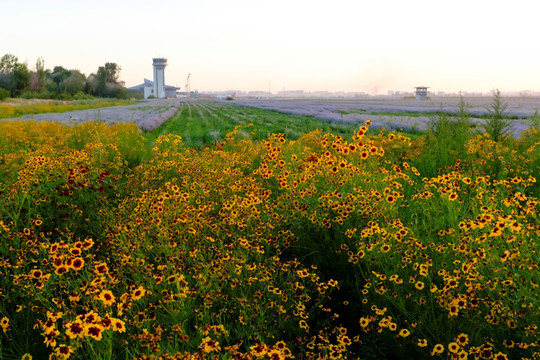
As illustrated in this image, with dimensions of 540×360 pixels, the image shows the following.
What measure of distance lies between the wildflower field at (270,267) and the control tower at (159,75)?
14939cm

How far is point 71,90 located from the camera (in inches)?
2805

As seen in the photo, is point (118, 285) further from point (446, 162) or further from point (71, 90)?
point (71, 90)

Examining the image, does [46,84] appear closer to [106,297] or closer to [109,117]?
[109,117]

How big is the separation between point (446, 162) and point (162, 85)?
157 metres

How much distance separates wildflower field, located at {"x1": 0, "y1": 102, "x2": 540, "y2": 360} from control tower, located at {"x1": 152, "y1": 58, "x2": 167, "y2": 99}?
149 metres

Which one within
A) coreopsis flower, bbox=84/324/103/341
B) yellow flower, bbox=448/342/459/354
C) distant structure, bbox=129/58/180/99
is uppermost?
distant structure, bbox=129/58/180/99

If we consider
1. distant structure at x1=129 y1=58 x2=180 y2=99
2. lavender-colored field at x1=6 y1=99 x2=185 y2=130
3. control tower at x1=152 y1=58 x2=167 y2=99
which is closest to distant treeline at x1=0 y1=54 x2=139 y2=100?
lavender-colored field at x1=6 y1=99 x2=185 y2=130

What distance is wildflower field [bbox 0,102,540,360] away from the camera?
7.07 ft

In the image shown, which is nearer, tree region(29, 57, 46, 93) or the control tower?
tree region(29, 57, 46, 93)

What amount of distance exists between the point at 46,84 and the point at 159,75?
303 ft

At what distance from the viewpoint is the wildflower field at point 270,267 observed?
7.07 feet

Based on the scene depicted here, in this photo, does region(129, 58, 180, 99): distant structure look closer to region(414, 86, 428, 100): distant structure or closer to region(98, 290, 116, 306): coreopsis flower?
region(414, 86, 428, 100): distant structure

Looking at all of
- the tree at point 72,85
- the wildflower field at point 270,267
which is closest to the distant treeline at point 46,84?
the tree at point 72,85

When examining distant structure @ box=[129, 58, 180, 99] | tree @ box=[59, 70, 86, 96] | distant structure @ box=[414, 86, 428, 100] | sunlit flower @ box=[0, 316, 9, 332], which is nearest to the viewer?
sunlit flower @ box=[0, 316, 9, 332]
